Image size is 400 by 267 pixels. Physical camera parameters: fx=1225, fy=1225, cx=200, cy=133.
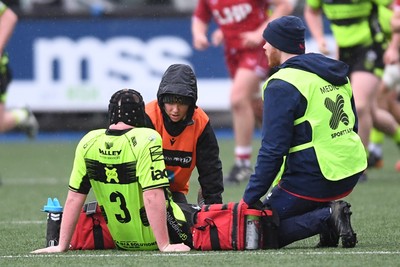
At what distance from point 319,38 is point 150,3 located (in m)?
7.67

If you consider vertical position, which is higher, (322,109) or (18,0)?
(18,0)

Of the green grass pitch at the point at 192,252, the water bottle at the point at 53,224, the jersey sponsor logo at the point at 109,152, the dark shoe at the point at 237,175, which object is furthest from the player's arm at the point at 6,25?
the jersey sponsor logo at the point at 109,152

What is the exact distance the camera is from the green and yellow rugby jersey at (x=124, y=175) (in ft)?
22.2

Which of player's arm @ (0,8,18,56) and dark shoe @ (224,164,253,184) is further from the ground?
player's arm @ (0,8,18,56)

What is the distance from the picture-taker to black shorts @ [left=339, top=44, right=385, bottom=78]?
38.6 feet

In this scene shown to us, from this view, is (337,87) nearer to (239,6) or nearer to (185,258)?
(185,258)

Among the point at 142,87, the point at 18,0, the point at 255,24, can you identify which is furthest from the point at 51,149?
the point at 255,24

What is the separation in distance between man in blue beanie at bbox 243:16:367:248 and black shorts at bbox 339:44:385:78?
4674 mm

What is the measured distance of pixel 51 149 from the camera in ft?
53.8

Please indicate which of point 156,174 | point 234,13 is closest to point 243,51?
point 234,13

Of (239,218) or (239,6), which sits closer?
(239,218)

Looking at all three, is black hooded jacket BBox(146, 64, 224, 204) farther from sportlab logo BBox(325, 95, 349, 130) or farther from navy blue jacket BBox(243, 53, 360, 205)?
sportlab logo BBox(325, 95, 349, 130)

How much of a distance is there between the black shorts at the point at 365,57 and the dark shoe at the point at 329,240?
483 cm

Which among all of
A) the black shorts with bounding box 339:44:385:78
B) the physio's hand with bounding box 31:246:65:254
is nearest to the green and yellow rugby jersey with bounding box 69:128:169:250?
the physio's hand with bounding box 31:246:65:254
